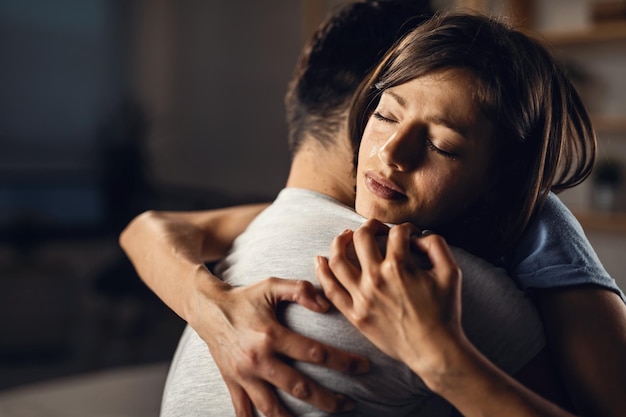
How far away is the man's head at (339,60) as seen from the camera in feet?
4.12

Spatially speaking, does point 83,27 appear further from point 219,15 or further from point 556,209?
point 556,209

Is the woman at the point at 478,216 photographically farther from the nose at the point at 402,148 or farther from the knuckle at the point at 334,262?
the knuckle at the point at 334,262

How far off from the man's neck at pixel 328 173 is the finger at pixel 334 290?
0.37 metres

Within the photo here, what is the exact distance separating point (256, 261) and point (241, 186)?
11.7 ft

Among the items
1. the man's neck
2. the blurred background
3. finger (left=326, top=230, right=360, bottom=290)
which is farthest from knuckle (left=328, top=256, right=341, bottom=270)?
the blurred background

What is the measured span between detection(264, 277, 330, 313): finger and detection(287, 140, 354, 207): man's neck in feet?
1.13

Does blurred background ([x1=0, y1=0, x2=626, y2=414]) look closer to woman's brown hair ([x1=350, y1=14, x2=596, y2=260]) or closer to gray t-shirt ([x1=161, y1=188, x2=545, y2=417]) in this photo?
woman's brown hair ([x1=350, y1=14, x2=596, y2=260])

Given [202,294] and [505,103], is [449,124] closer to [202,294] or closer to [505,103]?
[505,103]

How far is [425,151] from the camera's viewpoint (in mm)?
912

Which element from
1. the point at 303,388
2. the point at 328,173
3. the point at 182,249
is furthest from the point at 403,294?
the point at 182,249

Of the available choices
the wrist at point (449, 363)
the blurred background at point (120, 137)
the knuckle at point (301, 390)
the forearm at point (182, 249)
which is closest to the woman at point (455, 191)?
the wrist at point (449, 363)

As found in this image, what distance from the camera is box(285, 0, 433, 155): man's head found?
1255mm

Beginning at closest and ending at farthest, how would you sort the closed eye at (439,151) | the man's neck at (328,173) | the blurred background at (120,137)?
the closed eye at (439,151), the man's neck at (328,173), the blurred background at (120,137)

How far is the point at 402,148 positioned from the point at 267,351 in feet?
0.95
